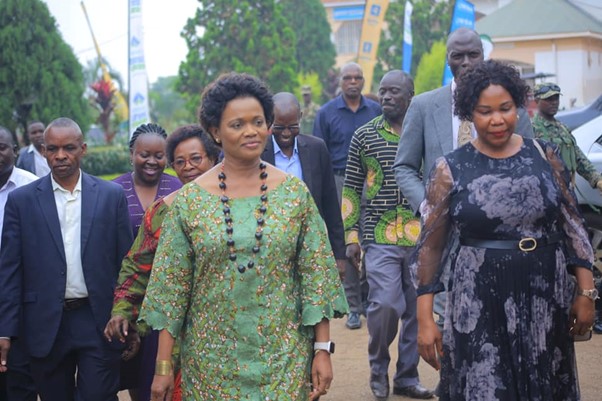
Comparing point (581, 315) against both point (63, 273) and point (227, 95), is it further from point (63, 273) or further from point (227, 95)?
point (63, 273)

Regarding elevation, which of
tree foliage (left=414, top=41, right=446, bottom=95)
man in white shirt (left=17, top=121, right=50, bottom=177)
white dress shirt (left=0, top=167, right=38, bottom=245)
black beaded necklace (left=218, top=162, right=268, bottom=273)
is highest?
tree foliage (left=414, top=41, right=446, bottom=95)

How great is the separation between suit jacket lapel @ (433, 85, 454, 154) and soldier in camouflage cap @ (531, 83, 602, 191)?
351cm

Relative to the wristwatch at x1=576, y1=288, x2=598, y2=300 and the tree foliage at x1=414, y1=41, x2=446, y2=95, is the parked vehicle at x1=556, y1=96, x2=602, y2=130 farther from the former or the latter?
the tree foliage at x1=414, y1=41, x2=446, y2=95

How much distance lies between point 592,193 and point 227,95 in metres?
6.48

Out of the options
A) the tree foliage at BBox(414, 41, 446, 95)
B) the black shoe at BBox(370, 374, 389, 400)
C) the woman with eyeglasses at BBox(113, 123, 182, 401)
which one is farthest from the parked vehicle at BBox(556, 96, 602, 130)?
the tree foliage at BBox(414, 41, 446, 95)

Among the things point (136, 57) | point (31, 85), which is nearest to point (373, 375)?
point (136, 57)

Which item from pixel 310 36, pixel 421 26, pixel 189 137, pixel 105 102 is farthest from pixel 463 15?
pixel 310 36

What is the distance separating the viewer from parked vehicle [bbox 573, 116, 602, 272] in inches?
396

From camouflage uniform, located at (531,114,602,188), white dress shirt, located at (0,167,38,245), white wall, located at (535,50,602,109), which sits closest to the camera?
white dress shirt, located at (0,167,38,245)

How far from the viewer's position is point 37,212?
5766 millimetres

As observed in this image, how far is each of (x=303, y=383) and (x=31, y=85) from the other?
76.2 ft

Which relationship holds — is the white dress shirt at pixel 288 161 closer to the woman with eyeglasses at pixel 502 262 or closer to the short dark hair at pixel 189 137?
the short dark hair at pixel 189 137

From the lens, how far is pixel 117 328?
5.23 metres

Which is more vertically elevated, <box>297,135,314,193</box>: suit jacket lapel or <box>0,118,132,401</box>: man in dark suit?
<box>297,135,314,193</box>: suit jacket lapel
